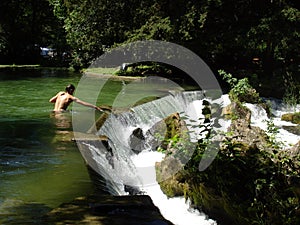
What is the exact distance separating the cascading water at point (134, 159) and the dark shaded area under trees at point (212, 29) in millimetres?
7605

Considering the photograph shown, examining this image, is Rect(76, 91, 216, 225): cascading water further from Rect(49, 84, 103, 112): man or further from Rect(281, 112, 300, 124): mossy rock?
Rect(281, 112, 300, 124): mossy rock

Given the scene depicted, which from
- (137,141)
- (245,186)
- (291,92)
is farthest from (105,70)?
(245,186)

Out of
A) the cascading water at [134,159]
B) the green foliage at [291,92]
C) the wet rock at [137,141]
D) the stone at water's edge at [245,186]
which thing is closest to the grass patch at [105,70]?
the green foliage at [291,92]

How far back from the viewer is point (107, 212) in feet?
16.4

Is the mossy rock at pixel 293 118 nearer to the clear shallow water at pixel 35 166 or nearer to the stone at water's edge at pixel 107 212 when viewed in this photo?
the clear shallow water at pixel 35 166

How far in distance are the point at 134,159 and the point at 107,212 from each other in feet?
13.5

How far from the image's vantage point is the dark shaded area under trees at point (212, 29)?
17812 mm

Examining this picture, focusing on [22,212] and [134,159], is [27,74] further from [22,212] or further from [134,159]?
[22,212]

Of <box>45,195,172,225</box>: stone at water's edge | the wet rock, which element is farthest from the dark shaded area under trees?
<box>45,195,172,225</box>: stone at water's edge

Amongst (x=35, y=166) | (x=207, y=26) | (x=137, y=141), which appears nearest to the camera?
(x=35, y=166)

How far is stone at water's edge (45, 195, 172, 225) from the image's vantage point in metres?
4.75

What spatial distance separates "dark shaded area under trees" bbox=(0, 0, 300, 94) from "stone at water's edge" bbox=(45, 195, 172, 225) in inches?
534

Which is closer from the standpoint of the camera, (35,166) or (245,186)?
(245,186)

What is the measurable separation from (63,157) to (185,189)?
264cm
